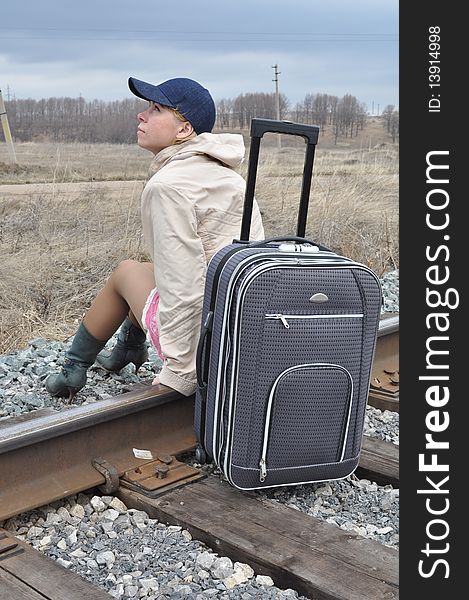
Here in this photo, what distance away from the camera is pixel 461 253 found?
2893mm

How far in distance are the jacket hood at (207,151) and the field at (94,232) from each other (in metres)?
1.90

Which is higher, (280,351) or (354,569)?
(280,351)

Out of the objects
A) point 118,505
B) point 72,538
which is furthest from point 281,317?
point 72,538

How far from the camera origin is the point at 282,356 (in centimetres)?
288

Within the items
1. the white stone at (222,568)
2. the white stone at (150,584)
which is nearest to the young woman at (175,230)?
the white stone at (222,568)

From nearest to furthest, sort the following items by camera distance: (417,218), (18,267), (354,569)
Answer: (354,569), (417,218), (18,267)

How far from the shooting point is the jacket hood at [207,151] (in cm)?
340

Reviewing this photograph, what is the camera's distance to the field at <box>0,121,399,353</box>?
5742 mm

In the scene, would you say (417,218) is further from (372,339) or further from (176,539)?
(176,539)

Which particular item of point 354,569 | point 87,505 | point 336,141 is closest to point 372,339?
point 354,569

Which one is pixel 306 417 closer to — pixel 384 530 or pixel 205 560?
pixel 384 530

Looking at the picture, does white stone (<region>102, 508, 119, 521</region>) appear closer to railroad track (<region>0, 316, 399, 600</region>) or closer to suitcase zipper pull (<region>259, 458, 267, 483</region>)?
railroad track (<region>0, 316, 399, 600</region>)

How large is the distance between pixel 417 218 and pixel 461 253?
0.62 ft

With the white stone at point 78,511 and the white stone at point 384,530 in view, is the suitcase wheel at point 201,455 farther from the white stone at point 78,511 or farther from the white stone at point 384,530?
the white stone at point 384,530
